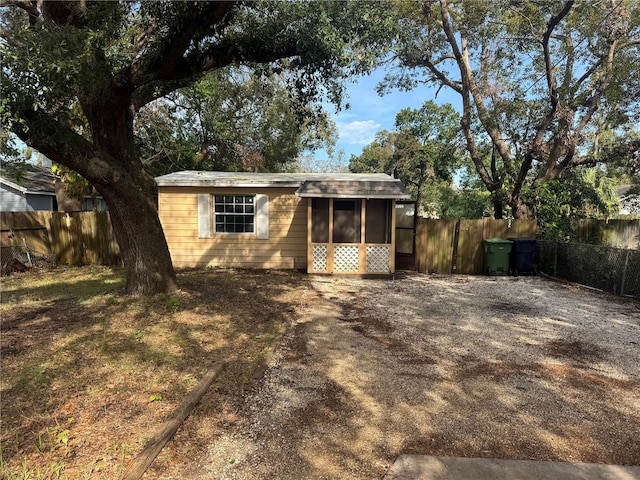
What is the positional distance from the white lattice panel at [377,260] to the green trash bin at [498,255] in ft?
10.3

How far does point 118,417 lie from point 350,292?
19.3 feet

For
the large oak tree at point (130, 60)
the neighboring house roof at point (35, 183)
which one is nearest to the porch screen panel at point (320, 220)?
the large oak tree at point (130, 60)

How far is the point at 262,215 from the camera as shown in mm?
10953

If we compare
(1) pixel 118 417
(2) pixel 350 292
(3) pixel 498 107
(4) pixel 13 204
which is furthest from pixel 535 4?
(4) pixel 13 204

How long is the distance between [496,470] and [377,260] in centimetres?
782

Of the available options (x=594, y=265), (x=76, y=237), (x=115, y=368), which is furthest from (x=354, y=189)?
(x=76, y=237)

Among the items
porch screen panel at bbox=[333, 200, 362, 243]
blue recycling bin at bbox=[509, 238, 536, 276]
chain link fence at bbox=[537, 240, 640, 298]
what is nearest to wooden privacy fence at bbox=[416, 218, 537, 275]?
blue recycling bin at bbox=[509, 238, 536, 276]

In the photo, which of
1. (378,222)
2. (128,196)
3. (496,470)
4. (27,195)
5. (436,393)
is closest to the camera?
(496,470)

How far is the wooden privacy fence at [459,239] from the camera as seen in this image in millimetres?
11250

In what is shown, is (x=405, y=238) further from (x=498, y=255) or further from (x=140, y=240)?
(x=140, y=240)

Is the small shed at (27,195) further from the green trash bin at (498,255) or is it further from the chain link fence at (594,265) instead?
the chain link fence at (594,265)

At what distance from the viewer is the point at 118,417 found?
9.98 feet

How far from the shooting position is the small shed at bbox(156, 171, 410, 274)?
10.7 meters

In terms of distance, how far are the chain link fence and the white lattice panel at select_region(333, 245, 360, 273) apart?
5.41 metres
